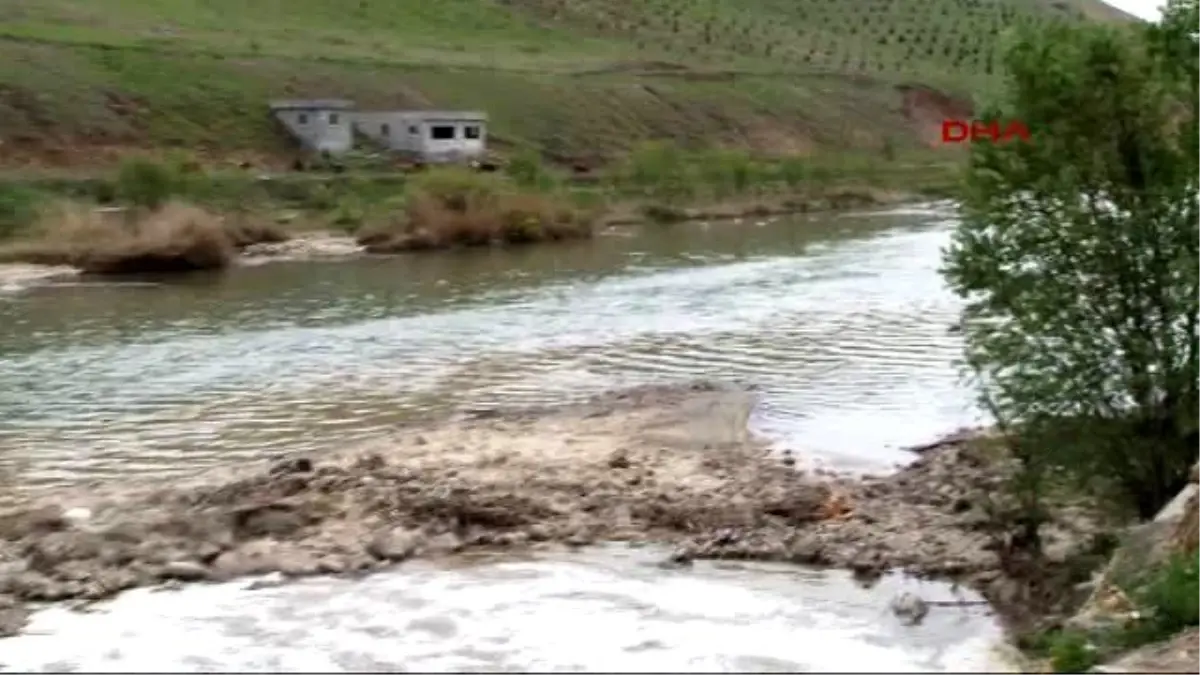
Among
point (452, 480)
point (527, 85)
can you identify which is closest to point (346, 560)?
point (452, 480)

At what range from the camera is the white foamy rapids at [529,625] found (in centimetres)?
1285

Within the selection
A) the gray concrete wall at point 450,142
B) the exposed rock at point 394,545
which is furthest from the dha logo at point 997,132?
the gray concrete wall at point 450,142

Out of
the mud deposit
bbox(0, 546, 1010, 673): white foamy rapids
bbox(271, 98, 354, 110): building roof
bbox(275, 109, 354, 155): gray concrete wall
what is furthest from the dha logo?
bbox(271, 98, 354, 110): building roof

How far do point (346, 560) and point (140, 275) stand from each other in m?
36.8

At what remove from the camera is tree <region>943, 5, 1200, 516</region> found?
15.2 meters

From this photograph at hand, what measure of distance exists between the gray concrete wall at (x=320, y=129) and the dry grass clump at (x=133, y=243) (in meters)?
27.3

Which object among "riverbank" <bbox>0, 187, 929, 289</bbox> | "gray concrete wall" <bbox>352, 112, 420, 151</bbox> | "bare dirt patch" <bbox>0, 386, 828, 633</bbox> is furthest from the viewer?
"gray concrete wall" <bbox>352, 112, 420, 151</bbox>

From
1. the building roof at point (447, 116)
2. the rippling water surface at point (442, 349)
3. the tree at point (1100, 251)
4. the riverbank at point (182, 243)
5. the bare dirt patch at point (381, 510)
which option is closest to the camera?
the tree at point (1100, 251)

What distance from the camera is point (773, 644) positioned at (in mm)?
13188

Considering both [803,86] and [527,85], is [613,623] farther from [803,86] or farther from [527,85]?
[803,86]

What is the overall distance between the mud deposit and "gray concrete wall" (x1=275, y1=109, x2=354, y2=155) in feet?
204

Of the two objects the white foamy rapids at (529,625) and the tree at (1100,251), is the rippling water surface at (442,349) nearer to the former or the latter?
the tree at (1100,251)

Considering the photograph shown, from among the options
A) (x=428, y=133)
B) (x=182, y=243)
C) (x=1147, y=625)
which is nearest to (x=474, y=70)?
(x=428, y=133)

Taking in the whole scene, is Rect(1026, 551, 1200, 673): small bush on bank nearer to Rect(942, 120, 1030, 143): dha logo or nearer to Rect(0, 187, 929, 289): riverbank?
Rect(942, 120, 1030, 143): dha logo
